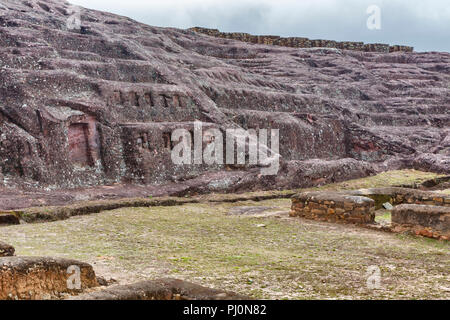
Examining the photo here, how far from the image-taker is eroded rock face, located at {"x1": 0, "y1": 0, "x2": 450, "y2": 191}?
15.2 meters

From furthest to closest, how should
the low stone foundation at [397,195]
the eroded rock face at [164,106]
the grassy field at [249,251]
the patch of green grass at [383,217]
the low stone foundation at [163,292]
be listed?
the eroded rock face at [164,106]
the low stone foundation at [397,195]
the patch of green grass at [383,217]
the grassy field at [249,251]
the low stone foundation at [163,292]

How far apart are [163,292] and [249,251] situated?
3.91 metres

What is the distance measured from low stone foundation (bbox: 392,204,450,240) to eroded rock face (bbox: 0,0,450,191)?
7050mm

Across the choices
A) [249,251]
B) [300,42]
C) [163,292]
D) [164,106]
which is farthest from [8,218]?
[300,42]

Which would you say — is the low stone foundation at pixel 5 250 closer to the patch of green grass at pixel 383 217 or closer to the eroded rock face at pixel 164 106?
the eroded rock face at pixel 164 106

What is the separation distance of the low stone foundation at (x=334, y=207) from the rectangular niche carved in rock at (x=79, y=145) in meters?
6.94

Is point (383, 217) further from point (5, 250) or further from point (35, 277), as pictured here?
point (35, 277)

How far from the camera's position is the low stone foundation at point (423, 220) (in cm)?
992

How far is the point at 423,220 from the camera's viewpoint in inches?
404

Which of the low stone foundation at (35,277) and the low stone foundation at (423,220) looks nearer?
the low stone foundation at (35,277)

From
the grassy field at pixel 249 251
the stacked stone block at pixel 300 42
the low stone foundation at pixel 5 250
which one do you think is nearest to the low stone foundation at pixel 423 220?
the grassy field at pixel 249 251

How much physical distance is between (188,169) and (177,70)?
683cm

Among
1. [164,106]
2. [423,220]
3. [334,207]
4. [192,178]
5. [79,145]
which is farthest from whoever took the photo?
[164,106]
